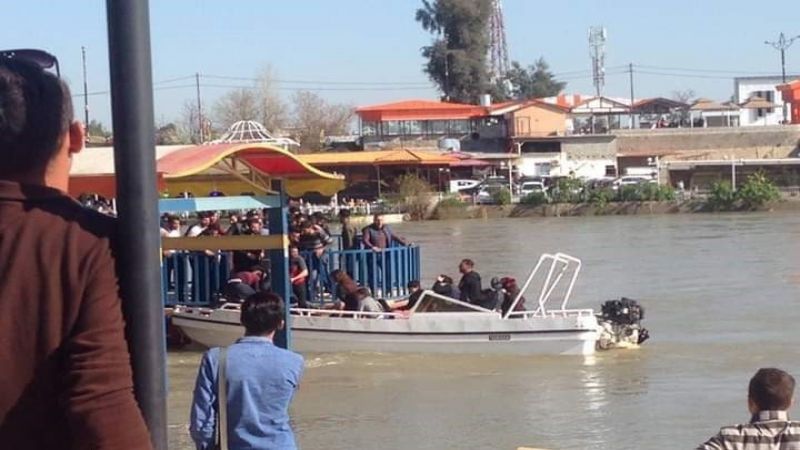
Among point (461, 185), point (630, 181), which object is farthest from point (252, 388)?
point (461, 185)

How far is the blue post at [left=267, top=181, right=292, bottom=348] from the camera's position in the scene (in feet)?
35.8

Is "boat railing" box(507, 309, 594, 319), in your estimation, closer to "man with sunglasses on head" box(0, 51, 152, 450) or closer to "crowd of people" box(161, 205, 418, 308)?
"crowd of people" box(161, 205, 418, 308)

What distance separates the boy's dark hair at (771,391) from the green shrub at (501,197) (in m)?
55.6

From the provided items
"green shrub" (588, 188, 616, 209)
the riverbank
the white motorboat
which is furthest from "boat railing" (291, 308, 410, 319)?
"green shrub" (588, 188, 616, 209)

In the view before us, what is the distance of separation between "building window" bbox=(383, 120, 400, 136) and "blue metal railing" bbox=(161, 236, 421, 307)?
203 ft

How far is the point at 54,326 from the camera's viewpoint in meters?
1.96

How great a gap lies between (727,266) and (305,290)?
16658 mm

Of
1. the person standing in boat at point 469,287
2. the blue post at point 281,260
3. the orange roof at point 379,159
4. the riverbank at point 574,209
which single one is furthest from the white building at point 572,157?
the blue post at point 281,260

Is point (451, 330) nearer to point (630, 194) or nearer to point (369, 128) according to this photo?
point (630, 194)

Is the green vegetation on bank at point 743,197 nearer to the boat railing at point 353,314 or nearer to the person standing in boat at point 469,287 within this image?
the person standing in boat at point 469,287

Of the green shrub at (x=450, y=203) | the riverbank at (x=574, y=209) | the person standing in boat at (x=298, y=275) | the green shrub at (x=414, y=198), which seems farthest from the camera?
the green shrub at (x=450, y=203)

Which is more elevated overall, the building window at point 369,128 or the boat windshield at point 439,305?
the building window at point 369,128

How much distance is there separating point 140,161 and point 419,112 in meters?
78.9

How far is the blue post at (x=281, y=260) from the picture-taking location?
10.9 m
